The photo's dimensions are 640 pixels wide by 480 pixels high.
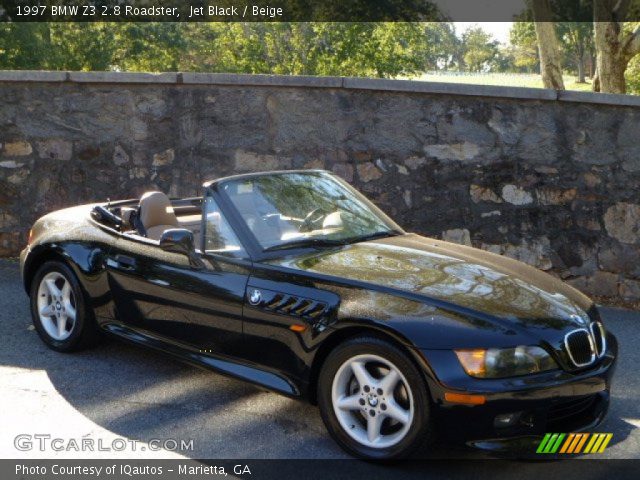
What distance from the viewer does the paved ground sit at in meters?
4.46

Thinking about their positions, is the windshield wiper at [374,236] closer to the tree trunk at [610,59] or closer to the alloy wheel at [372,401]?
the alloy wheel at [372,401]

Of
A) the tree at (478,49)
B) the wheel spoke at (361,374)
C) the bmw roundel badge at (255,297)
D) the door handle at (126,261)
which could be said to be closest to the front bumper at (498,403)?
the wheel spoke at (361,374)

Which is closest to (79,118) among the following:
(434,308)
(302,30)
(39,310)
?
(39,310)

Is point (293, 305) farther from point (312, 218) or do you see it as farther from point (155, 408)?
point (155, 408)

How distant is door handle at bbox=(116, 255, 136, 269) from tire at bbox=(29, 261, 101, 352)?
1.49ft

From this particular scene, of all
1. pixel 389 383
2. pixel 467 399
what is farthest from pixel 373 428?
pixel 467 399

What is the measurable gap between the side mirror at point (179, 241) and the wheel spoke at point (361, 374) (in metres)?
1.34

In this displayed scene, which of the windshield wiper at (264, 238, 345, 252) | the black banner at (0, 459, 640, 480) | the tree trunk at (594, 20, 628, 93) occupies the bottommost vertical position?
the black banner at (0, 459, 640, 480)

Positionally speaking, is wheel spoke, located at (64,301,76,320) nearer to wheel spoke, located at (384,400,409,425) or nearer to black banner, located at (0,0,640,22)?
wheel spoke, located at (384,400,409,425)

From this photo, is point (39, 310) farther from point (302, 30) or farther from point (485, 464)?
point (302, 30)

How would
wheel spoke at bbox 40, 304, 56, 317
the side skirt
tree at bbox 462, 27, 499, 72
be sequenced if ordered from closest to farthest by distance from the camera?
the side skirt, wheel spoke at bbox 40, 304, 56, 317, tree at bbox 462, 27, 499, 72

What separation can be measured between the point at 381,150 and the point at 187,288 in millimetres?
3785

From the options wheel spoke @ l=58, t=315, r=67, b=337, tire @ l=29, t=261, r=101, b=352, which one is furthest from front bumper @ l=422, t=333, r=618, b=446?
wheel spoke @ l=58, t=315, r=67, b=337

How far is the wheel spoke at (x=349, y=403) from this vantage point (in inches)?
168
